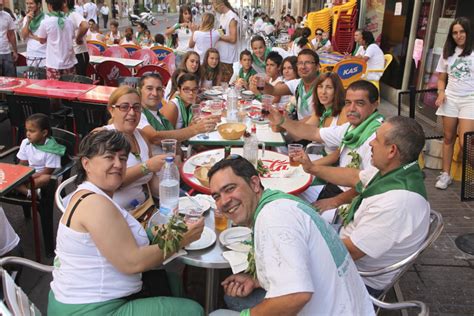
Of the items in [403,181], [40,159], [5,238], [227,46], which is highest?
[227,46]

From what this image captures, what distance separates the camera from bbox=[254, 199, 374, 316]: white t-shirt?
146cm

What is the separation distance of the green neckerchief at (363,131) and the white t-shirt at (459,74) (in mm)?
2113

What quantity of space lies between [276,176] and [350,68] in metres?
5.51

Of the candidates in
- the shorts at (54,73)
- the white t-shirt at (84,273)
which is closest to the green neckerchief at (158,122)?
the white t-shirt at (84,273)

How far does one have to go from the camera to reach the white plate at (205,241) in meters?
2.24

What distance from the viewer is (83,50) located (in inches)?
289

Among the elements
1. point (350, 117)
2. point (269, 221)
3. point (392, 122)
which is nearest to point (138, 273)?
point (269, 221)

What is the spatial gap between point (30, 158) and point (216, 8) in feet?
14.9

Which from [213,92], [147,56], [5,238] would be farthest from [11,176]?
[147,56]

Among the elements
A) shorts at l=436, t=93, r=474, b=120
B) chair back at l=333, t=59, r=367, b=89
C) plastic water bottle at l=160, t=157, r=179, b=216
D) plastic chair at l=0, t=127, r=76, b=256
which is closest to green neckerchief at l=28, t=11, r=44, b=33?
plastic chair at l=0, t=127, r=76, b=256

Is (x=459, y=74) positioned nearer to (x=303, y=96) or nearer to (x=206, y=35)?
(x=303, y=96)

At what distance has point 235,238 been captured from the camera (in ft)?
7.63

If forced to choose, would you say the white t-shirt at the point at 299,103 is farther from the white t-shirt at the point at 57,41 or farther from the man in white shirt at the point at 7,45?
the man in white shirt at the point at 7,45

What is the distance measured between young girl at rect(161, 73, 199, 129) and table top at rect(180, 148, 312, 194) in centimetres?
77
